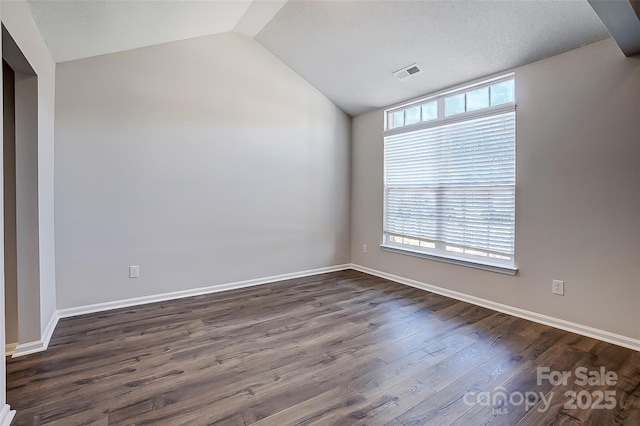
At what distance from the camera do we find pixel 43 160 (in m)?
2.48

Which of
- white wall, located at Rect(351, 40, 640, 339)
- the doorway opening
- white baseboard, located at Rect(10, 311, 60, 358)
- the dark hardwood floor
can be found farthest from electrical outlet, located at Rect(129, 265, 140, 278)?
white wall, located at Rect(351, 40, 640, 339)

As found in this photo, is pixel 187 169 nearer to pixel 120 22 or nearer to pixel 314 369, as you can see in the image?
pixel 120 22

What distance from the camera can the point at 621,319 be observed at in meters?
2.46

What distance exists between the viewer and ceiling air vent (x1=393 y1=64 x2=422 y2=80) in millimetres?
3425

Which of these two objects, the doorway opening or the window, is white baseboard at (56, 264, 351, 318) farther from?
the window

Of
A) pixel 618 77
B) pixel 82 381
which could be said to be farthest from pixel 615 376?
pixel 82 381

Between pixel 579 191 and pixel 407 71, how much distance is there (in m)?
2.04

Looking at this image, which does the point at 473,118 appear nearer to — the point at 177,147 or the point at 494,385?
the point at 494,385

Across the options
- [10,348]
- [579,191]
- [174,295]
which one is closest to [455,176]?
[579,191]

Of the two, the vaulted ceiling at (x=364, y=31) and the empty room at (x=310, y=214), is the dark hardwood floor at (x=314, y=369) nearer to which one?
the empty room at (x=310, y=214)

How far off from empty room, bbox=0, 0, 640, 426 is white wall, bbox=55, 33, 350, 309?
22mm

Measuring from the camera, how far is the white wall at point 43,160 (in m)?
2.04

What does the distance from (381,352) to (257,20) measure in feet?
11.7

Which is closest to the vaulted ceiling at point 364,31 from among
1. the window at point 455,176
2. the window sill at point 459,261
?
the window at point 455,176
